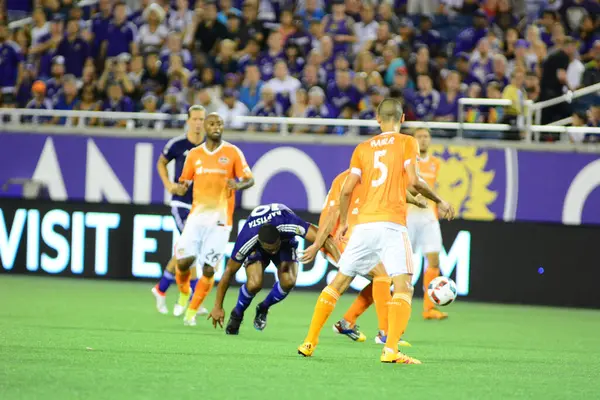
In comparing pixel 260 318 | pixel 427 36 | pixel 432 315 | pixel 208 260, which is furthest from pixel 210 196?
pixel 427 36

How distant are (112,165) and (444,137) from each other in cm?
592

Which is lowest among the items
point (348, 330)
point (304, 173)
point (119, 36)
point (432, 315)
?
point (432, 315)

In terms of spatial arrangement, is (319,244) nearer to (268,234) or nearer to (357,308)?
(268,234)

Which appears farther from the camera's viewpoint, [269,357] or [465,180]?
[465,180]

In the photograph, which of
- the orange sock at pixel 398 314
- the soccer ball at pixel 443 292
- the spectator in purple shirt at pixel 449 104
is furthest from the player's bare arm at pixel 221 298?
the spectator in purple shirt at pixel 449 104

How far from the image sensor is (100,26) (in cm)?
2216

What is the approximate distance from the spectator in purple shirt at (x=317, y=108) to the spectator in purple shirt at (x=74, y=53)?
4.87 meters

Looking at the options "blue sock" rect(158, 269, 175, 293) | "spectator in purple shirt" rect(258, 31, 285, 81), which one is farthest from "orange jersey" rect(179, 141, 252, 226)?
"spectator in purple shirt" rect(258, 31, 285, 81)

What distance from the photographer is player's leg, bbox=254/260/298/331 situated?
38.5 feet

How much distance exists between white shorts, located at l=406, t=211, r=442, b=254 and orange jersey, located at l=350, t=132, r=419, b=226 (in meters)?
5.22

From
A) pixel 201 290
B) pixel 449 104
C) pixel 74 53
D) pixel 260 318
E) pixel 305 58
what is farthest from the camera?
pixel 74 53

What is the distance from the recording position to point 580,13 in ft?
67.7

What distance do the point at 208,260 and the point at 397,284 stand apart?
13.4ft

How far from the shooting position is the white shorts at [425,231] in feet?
48.2
